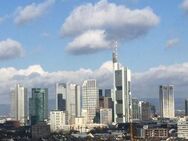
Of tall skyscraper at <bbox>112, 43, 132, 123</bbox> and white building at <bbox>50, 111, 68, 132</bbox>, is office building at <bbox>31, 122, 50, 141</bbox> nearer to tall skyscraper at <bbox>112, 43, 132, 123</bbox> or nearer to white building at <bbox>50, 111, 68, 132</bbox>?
white building at <bbox>50, 111, 68, 132</bbox>

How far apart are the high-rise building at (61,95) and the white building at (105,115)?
38.4 ft

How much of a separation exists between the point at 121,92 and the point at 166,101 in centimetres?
2433

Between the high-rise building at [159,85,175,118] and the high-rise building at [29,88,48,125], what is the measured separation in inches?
951

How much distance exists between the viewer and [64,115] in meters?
92.1

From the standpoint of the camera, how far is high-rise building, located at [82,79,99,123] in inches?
4008

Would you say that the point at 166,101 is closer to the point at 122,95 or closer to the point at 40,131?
the point at 122,95

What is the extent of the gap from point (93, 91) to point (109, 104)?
19.3 ft

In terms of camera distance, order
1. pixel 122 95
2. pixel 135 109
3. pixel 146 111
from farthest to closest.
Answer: pixel 146 111 → pixel 135 109 → pixel 122 95

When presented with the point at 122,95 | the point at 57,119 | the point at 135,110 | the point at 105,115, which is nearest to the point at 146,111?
the point at 135,110

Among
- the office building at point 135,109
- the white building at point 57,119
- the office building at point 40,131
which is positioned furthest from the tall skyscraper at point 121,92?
the office building at point 40,131

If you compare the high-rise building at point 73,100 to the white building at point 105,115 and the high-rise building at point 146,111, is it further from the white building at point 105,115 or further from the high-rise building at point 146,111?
the high-rise building at point 146,111

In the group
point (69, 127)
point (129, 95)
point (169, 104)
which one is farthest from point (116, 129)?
point (169, 104)

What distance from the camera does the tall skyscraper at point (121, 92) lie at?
9050 cm

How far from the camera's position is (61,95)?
10738 centimetres
